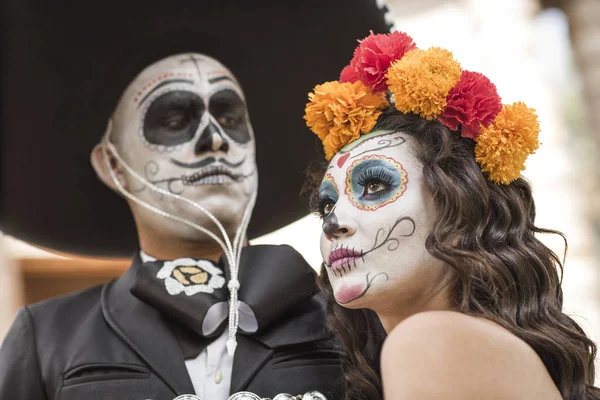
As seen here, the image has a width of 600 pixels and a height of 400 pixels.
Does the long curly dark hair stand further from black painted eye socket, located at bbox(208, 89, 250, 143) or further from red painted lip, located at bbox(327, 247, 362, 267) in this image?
black painted eye socket, located at bbox(208, 89, 250, 143)

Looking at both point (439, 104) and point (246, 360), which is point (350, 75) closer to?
point (439, 104)

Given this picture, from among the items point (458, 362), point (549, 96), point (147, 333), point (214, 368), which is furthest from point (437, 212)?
point (549, 96)

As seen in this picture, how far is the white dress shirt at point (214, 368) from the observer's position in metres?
1.76

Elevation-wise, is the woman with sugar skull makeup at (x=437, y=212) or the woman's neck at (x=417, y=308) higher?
the woman with sugar skull makeup at (x=437, y=212)

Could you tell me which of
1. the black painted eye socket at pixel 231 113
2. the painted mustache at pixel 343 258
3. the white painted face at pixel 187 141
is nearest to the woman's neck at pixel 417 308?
the painted mustache at pixel 343 258

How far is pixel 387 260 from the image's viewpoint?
4.94ft

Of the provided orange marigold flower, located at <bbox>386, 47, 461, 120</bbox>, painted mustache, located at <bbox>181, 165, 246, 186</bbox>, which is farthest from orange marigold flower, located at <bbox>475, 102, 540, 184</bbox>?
painted mustache, located at <bbox>181, 165, 246, 186</bbox>

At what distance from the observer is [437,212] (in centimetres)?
152

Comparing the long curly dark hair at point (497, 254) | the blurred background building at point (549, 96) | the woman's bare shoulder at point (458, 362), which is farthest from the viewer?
the blurred background building at point (549, 96)

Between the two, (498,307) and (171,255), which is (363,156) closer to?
(498,307)

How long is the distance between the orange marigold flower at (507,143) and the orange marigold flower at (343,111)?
0.72 ft

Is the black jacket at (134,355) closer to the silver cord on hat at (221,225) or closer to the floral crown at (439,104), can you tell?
the silver cord on hat at (221,225)

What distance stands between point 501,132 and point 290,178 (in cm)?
87

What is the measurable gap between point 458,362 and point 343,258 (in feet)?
1.12
